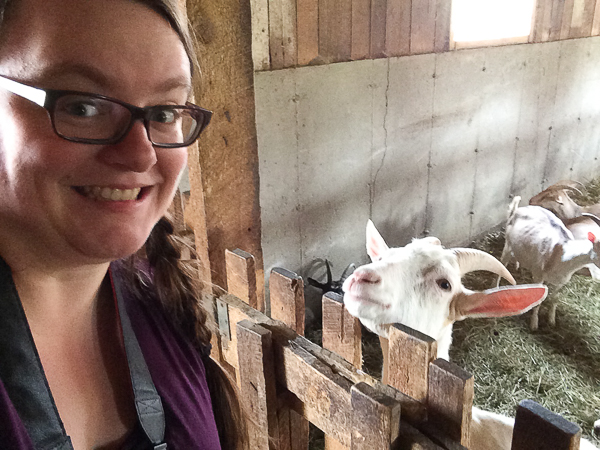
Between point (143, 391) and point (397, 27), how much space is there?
3865 mm

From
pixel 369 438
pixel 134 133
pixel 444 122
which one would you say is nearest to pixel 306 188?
pixel 444 122

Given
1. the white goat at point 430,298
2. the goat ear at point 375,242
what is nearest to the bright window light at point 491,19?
the goat ear at point 375,242

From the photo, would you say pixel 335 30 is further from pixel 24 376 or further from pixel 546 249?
pixel 24 376

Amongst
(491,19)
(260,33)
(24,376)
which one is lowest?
(24,376)

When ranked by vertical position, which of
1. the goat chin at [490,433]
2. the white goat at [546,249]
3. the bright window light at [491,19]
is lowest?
the white goat at [546,249]

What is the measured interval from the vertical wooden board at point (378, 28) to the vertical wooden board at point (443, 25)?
0.77m

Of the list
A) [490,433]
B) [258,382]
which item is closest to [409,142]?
[490,433]

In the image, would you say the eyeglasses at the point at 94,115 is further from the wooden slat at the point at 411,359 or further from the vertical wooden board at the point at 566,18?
the vertical wooden board at the point at 566,18

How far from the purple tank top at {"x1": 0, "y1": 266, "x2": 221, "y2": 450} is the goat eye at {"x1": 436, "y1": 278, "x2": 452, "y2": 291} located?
1183 mm

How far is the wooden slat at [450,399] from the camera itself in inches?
43.1

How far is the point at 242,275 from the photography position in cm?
183

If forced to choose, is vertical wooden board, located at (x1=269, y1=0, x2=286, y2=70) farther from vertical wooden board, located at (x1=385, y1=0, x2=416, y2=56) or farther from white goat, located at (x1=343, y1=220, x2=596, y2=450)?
white goat, located at (x1=343, y1=220, x2=596, y2=450)

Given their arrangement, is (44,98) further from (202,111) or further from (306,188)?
(306,188)

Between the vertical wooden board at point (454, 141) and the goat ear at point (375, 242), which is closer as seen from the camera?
the goat ear at point (375, 242)
